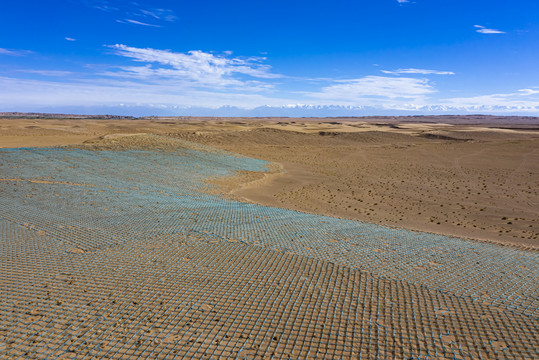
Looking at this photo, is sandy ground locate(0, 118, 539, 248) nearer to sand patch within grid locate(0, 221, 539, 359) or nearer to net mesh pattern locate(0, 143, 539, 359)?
net mesh pattern locate(0, 143, 539, 359)

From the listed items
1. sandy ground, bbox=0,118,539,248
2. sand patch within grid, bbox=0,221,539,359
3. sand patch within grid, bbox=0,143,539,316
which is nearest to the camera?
sand patch within grid, bbox=0,221,539,359

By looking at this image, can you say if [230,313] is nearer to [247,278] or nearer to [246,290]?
[246,290]

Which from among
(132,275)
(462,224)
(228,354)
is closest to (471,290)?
(228,354)

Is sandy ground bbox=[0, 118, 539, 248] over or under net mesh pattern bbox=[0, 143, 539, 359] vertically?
under

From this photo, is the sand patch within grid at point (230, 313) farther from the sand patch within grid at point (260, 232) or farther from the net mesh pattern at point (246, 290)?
the sand patch within grid at point (260, 232)

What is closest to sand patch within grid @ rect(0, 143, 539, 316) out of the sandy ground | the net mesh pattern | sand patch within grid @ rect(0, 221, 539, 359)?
the net mesh pattern

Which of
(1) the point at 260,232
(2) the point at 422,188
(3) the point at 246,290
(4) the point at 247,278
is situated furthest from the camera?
(2) the point at 422,188

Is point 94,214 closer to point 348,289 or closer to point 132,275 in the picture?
point 132,275

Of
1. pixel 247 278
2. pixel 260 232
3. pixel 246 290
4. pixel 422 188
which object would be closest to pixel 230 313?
pixel 246 290
